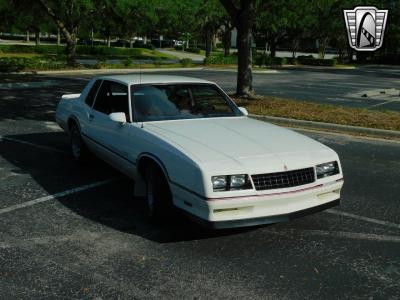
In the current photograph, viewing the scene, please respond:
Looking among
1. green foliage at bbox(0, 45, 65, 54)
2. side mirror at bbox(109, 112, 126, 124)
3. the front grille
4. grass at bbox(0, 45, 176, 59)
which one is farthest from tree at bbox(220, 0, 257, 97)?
green foliage at bbox(0, 45, 65, 54)

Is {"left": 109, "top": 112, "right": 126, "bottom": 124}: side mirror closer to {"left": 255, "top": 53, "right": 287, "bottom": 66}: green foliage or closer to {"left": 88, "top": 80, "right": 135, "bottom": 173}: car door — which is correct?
{"left": 88, "top": 80, "right": 135, "bottom": 173}: car door

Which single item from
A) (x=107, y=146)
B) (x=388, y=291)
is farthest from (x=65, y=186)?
(x=388, y=291)

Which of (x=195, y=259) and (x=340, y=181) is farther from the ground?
(x=340, y=181)

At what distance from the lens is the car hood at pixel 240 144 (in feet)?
15.2

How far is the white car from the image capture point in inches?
177

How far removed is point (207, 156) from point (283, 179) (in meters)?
0.76

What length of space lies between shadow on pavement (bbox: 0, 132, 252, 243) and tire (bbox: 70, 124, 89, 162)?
0.15 meters

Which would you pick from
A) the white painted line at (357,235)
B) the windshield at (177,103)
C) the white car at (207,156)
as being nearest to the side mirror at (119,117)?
the white car at (207,156)

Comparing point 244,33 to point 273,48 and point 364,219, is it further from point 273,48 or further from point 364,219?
point 273,48

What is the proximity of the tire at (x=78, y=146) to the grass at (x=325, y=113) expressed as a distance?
6.61 metres

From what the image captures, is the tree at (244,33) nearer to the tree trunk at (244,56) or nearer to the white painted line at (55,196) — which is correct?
the tree trunk at (244,56)

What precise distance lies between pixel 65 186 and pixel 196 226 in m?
2.33

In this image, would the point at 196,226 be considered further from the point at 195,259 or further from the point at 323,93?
the point at 323,93

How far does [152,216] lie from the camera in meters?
5.30
